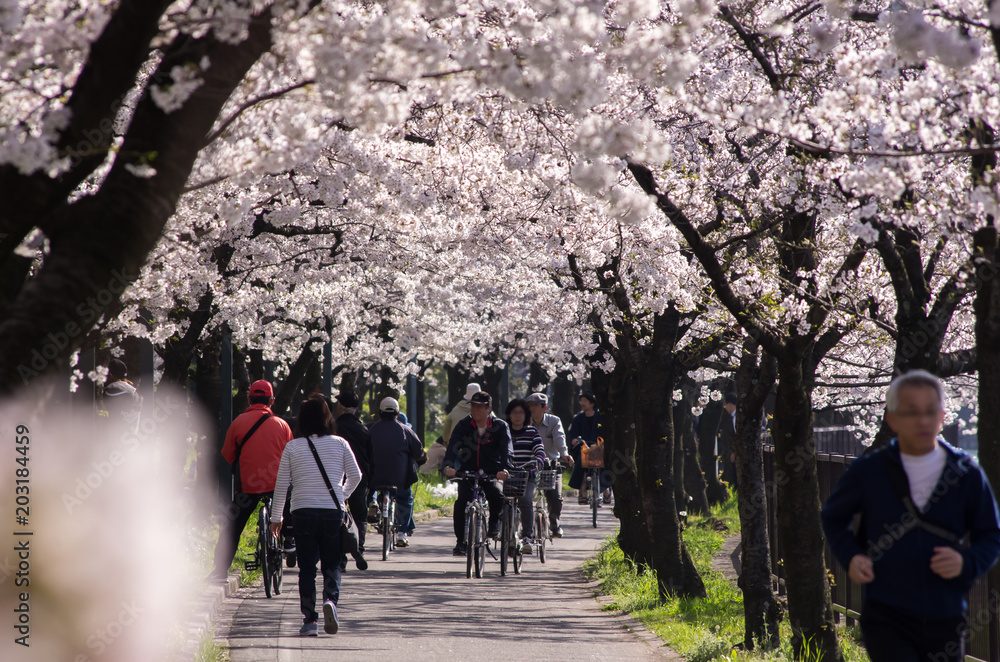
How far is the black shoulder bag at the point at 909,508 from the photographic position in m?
4.78

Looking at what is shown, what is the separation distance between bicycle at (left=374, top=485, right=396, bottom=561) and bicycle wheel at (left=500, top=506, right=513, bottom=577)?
1.82 m

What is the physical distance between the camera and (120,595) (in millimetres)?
6645

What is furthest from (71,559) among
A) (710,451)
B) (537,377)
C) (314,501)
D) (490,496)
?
(537,377)

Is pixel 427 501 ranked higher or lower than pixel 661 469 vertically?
lower

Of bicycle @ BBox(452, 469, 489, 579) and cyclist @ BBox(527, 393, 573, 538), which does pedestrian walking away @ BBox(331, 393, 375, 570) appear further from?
cyclist @ BBox(527, 393, 573, 538)

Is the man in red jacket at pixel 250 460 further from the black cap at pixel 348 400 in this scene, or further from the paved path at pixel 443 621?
the black cap at pixel 348 400

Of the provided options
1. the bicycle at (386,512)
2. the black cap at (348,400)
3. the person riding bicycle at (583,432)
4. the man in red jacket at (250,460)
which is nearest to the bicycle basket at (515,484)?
the bicycle at (386,512)

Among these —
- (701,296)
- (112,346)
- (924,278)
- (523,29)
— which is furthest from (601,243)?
(112,346)

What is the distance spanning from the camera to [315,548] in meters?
9.70

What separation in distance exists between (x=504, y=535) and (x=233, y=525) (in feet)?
12.2

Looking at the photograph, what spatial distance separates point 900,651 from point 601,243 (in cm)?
811

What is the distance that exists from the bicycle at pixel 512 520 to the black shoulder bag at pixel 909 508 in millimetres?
9543

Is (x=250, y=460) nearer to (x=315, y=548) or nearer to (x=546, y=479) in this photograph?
(x=315, y=548)

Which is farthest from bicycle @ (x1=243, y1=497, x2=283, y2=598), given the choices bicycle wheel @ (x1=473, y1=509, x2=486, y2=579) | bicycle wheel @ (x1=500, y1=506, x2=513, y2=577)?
bicycle wheel @ (x1=500, y1=506, x2=513, y2=577)
